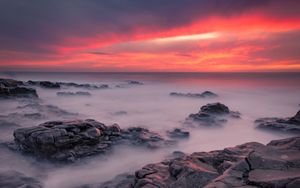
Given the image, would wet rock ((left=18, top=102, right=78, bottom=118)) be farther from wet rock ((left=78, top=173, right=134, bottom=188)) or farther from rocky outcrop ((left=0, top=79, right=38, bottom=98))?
wet rock ((left=78, top=173, right=134, bottom=188))

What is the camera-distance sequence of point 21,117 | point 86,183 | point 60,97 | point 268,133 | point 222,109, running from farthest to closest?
point 60,97, point 222,109, point 21,117, point 268,133, point 86,183

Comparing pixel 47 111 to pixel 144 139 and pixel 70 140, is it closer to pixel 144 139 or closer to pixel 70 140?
pixel 144 139

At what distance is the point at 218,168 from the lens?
6996 millimetres

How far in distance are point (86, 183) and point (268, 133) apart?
1458 cm

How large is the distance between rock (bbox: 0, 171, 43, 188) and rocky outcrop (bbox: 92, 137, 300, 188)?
4.63 metres

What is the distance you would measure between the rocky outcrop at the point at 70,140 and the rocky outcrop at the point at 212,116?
7.29 metres

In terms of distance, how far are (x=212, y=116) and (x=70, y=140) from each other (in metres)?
14.1

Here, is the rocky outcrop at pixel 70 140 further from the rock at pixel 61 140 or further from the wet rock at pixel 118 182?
the wet rock at pixel 118 182

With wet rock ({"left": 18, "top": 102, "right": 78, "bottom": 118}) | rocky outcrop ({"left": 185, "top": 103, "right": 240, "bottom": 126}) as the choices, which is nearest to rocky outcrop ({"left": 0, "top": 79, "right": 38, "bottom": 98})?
wet rock ({"left": 18, "top": 102, "right": 78, "bottom": 118})

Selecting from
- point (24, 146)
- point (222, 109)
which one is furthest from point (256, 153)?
point (222, 109)

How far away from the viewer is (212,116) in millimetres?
22906

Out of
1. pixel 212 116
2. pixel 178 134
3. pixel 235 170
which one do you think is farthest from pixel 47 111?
pixel 235 170

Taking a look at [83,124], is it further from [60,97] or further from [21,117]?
[60,97]

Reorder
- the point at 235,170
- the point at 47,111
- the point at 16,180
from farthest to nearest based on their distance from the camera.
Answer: the point at 47,111, the point at 16,180, the point at 235,170
